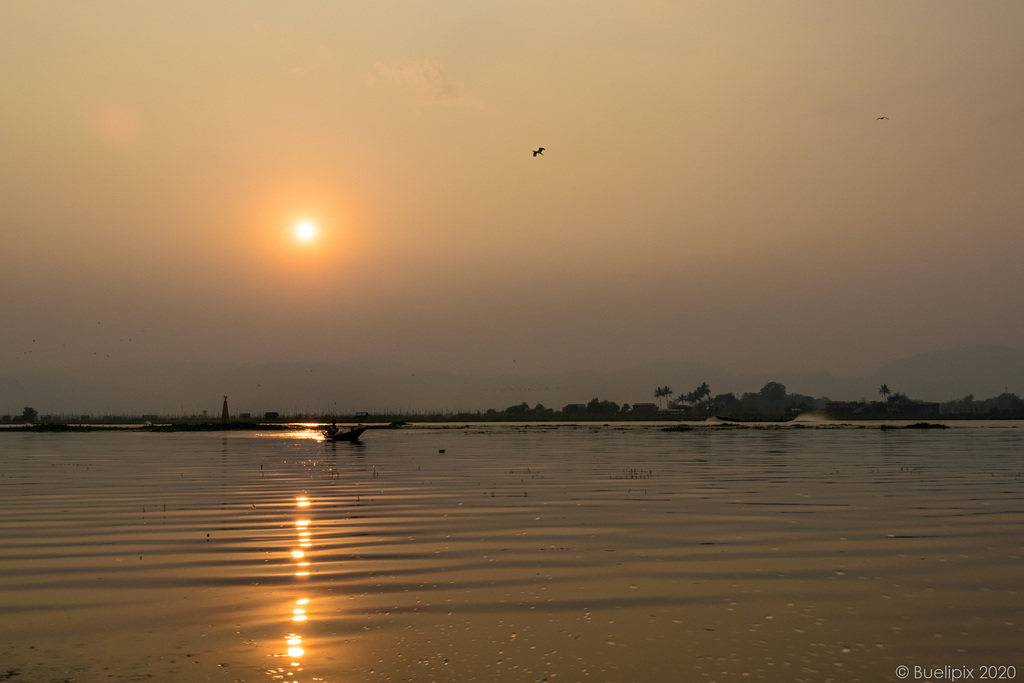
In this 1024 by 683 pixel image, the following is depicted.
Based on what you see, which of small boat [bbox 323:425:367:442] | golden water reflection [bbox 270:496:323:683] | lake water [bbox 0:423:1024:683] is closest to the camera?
golden water reflection [bbox 270:496:323:683]

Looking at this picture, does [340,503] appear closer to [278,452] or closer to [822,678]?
[822,678]

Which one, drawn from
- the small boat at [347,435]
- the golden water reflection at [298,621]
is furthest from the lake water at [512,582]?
the small boat at [347,435]

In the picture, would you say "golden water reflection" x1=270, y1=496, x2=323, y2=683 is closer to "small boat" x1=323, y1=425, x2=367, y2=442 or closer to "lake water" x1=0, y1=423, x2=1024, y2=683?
"lake water" x1=0, y1=423, x2=1024, y2=683

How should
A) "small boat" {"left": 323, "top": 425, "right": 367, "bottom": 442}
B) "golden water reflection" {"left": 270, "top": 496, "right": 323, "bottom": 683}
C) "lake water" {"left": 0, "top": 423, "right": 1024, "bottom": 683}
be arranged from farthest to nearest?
1. "small boat" {"left": 323, "top": 425, "right": 367, "bottom": 442}
2. "lake water" {"left": 0, "top": 423, "right": 1024, "bottom": 683}
3. "golden water reflection" {"left": 270, "top": 496, "right": 323, "bottom": 683}

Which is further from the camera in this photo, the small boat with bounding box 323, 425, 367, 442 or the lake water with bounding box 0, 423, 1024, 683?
the small boat with bounding box 323, 425, 367, 442

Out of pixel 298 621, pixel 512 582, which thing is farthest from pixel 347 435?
pixel 298 621

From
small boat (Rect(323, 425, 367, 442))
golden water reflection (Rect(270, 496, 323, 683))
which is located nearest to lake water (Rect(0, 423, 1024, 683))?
golden water reflection (Rect(270, 496, 323, 683))

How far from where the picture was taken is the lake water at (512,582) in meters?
12.0

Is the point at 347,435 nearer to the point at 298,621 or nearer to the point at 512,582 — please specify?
the point at 512,582

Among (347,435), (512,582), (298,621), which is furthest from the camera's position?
(347,435)

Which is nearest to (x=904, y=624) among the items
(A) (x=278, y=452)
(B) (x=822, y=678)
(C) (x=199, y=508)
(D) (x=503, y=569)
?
(B) (x=822, y=678)

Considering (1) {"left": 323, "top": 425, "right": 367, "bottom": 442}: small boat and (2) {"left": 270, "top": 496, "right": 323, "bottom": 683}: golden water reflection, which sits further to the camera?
(1) {"left": 323, "top": 425, "right": 367, "bottom": 442}: small boat

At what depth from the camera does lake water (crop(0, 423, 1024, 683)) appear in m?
12.0

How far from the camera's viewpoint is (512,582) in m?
17.2
